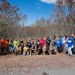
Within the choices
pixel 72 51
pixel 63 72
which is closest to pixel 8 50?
pixel 72 51

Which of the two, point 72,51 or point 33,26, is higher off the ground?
point 33,26

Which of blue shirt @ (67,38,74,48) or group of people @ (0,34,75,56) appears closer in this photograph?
blue shirt @ (67,38,74,48)

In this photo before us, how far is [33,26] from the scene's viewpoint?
5012 centimetres

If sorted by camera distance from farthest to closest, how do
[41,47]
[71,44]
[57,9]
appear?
[57,9], [41,47], [71,44]

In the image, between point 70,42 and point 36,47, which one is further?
point 36,47

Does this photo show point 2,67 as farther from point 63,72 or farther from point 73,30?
point 73,30

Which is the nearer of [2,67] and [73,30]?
[2,67]

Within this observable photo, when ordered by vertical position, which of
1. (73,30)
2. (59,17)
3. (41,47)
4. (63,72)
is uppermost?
(59,17)

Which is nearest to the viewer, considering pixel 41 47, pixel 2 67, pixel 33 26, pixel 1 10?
pixel 2 67

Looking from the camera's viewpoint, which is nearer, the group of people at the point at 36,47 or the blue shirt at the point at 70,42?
the blue shirt at the point at 70,42

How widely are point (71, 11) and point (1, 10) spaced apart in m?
8.33

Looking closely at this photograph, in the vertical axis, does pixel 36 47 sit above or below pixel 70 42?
below

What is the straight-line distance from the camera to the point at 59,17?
86.4 feet

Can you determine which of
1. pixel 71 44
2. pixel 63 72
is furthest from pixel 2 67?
pixel 71 44
